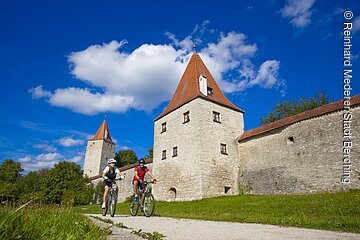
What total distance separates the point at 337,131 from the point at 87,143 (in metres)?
54.3

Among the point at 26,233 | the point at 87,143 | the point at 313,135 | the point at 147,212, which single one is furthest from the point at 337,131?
the point at 87,143

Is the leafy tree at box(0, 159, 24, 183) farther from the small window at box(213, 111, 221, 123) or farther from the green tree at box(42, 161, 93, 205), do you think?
the small window at box(213, 111, 221, 123)

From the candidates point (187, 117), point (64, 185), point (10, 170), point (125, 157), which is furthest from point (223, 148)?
point (125, 157)

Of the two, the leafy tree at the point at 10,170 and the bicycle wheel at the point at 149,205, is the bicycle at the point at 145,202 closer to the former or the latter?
the bicycle wheel at the point at 149,205

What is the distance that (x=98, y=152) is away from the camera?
5688 centimetres

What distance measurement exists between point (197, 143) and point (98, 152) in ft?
139

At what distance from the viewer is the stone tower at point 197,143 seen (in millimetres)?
19125

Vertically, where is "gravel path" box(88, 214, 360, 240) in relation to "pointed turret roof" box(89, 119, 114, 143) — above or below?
below

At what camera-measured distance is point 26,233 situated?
2199mm

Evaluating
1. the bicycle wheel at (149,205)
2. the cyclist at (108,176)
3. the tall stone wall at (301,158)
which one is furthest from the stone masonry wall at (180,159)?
the cyclist at (108,176)

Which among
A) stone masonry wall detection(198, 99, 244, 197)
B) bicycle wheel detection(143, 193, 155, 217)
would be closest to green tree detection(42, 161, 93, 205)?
stone masonry wall detection(198, 99, 244, 197)

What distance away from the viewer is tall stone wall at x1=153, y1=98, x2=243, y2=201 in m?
19.0

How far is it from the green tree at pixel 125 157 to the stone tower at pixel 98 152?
2.29 metres

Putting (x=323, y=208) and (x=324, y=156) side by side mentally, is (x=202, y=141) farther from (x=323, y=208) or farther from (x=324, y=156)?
(x=323, y=208)
